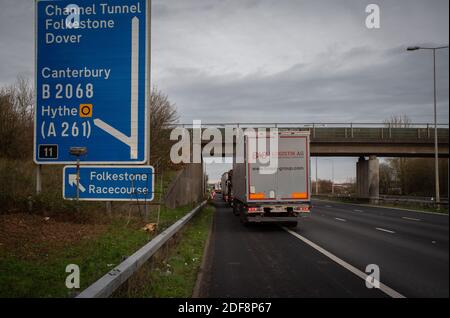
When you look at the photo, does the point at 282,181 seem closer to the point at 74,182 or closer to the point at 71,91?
the point at 74,182

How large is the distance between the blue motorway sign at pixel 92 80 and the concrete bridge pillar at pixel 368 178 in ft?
121

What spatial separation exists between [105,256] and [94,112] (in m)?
5.23

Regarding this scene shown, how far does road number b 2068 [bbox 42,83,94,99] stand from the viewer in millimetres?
11828

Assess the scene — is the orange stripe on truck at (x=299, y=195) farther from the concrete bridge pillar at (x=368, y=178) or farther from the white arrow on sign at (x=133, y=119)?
the concrete bridge pillar at (x=368, y=178)

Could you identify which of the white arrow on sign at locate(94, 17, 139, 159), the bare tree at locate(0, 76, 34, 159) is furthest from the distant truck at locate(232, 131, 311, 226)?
the bare tree at locate(0, 76, 34, 159)

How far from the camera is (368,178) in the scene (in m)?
47.6

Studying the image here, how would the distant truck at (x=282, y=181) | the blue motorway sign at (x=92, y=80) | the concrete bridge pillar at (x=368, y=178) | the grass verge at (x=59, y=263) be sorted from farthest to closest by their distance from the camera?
the concrete bridge pillar at (x=368, y=178), the distant truck at (x=282, y=181), the blue motorway sign at (x=92, y=80), the grass verge at (x=59, y=263)

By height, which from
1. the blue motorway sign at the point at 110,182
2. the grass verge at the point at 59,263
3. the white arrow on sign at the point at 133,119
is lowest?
the grass verge at the point at 59,263

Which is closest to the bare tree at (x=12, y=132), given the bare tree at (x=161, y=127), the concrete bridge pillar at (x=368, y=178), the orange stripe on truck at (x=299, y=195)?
the bare tree at (x=161, y=127)

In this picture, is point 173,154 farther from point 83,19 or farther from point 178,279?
point 178,279

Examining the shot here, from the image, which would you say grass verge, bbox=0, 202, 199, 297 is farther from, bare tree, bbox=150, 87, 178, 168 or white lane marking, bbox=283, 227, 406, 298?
bare tree, bbox=150, 87, 178, 168

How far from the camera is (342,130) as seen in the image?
42.6 metres

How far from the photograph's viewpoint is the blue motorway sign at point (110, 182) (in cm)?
1217

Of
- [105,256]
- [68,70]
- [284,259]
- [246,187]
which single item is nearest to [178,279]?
[105,256]
